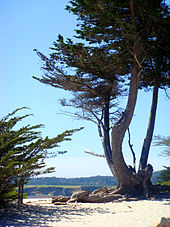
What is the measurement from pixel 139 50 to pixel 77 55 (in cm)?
288

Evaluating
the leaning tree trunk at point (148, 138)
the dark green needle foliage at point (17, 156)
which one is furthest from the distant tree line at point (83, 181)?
the dark green needle foliage at point (17, 156)

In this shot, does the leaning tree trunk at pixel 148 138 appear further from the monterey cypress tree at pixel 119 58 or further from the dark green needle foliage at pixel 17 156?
the dark green needle foliage at pixel 17 156

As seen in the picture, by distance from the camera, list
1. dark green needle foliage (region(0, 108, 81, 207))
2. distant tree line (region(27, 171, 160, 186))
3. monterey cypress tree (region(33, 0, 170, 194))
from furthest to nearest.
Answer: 1. distant tree line (region(27, 171, 160, 186))
2. monterey cypress tree (region(33, 0, 170, 194))
3. dark green needle foliage (region(0, 108, 81, 207))

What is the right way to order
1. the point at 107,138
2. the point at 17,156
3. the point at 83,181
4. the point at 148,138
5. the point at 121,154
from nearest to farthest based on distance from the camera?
1. the point at 17,156
2. the point at 121,154
3. the point at 148,138
4. the point at 107,138
5. the point at 83,181

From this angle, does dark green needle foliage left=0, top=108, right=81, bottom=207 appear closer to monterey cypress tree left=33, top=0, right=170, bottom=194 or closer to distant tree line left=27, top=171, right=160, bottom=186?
monterey cypress tree left=33, top=0, right=170, bottom=194

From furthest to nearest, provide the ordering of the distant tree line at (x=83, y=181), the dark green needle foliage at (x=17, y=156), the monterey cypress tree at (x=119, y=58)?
the distant tree line at (x=83, y=181) → the monterey cypress tree at (x=119, y=58) → the dark green needle foliage at (x=17, y=156)

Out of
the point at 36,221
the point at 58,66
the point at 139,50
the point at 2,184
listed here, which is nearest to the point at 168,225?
the point at 36,221

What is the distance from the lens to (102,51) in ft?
39.8

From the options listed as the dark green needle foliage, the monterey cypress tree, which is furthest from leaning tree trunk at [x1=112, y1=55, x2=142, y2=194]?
the dark green needle foliage

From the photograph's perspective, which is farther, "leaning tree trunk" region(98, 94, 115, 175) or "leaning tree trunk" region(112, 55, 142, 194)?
"leaning tree trunk" region(98, 94, 115, 175)

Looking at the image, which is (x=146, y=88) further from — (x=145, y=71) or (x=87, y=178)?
(x=87, y=178)

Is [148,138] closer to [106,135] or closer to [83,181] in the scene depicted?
[106,135]

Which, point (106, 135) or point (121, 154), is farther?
point (106, 135)

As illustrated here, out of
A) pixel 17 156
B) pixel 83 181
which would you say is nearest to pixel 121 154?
pixel 17 156
